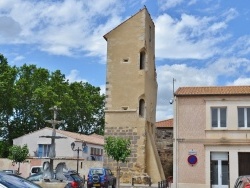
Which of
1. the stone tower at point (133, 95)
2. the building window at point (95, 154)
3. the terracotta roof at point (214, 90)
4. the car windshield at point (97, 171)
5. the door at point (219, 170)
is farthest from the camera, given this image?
the building window at point (95, 154)

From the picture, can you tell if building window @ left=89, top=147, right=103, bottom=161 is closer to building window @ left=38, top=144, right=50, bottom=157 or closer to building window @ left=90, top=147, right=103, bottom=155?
building window @ left=90, top=147, right=103, bottom=155

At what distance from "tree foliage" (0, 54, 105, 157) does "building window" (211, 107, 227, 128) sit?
32.7m

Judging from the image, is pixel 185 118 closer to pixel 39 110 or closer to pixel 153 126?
pixel 153 126

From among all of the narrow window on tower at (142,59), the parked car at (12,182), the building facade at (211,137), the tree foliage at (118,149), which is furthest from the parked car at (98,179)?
the parked car at (12,182)

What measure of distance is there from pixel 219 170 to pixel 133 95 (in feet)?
39.0

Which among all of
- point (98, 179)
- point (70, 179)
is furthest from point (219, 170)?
point (70, 179)

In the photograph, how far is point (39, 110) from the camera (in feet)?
203

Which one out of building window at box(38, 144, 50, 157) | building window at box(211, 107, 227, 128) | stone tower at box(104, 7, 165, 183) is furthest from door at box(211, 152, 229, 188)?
building window at box(38, 144, 50, 157)

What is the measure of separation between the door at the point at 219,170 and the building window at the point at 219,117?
2.10 m

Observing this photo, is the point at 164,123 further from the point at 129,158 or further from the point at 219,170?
the point at 219,170

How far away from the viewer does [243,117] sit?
1173 inches

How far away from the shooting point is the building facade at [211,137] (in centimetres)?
2934

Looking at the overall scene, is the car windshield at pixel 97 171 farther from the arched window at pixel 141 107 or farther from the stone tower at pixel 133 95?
the arched window at pixel 141 107

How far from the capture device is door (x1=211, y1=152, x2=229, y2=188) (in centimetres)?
2915
